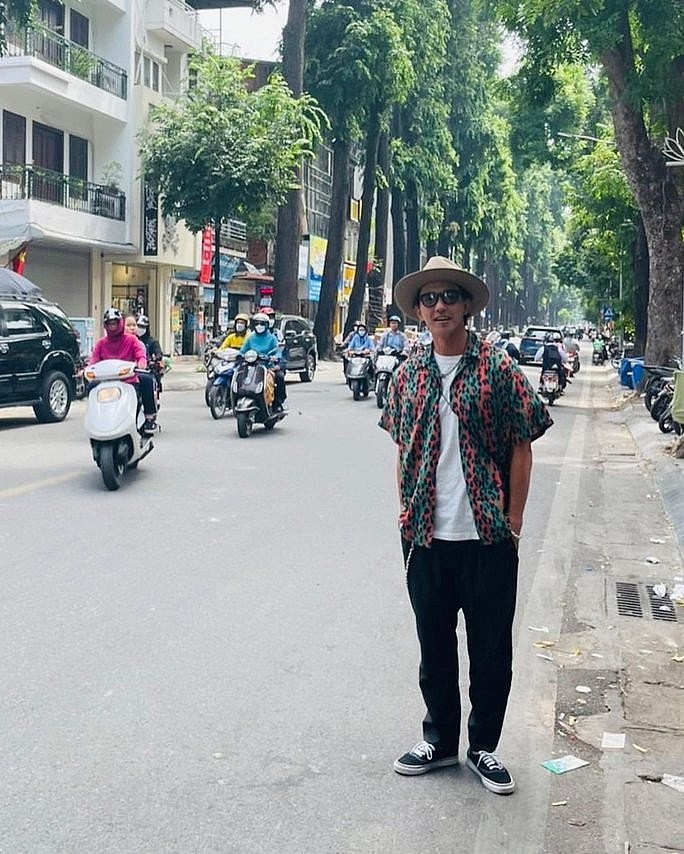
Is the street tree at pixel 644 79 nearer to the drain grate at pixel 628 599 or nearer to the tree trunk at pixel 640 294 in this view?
the tree trunk at pixel 640 294

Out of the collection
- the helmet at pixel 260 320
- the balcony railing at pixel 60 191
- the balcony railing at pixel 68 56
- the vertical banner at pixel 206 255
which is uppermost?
the balcony railing at pixel 68 56

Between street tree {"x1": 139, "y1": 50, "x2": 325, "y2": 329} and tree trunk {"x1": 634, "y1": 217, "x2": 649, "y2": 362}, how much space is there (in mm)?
9609

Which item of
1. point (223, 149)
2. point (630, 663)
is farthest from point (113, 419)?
point (223, 149)

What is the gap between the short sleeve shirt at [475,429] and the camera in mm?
3850

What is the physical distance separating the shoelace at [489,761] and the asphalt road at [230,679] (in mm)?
84

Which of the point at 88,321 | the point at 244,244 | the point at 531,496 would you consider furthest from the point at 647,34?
the point at 244,244

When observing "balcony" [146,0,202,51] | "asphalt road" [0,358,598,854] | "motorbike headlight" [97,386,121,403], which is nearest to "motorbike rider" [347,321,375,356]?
"asphalt road" [0,358,598,854]

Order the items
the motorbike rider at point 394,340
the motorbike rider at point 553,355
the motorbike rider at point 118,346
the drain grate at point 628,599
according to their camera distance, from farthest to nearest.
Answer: the motorbike rider at point 553,355, the motorbike rider at point 394,340, the motorbike rider at point 118,346, the drain grate at point 628,599

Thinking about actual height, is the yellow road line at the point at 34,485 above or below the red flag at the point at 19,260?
below

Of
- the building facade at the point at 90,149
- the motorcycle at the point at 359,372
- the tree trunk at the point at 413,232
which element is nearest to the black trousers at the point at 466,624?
the motorcycle at the point at 359,372

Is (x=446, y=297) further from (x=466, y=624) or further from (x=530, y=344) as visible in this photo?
(x=530, y=344)

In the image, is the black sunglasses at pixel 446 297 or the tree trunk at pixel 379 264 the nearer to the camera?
the black sunglasses at pixel 446 297

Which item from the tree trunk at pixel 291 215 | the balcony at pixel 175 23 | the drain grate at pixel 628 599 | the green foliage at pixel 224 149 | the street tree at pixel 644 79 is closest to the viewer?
the drain grate at pixel 628 599

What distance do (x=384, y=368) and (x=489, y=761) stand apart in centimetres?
1611
